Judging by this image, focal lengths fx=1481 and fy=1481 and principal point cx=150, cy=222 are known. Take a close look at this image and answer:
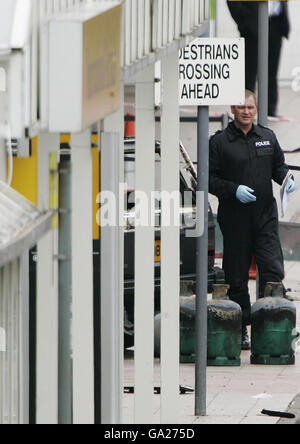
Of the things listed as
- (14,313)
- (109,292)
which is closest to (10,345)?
(14,313)

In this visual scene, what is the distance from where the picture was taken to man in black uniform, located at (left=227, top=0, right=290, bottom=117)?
61.9ft

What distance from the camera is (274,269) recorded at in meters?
12.0

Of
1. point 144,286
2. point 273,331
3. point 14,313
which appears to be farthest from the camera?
point 273,331

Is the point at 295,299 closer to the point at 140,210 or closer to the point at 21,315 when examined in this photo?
the point at 140,210

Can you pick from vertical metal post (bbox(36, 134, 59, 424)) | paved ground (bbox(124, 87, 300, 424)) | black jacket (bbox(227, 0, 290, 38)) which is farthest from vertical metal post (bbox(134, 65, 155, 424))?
black jacket (bbox(227, 0, 290, 38))

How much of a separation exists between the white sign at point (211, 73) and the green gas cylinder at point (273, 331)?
7.18 feet

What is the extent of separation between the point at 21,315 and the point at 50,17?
1.14 meters

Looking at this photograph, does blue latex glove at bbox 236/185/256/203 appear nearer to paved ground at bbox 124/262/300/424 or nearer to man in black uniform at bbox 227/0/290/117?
paved ground at bbox 124/262/300/424

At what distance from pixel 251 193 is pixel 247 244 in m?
0.43

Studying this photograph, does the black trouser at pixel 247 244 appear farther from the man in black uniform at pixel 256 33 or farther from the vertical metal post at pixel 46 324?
the man in black uniform at pixel 256 33

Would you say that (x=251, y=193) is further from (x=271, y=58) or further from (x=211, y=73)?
(x=271, y=58)

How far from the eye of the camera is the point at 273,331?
37.6 ft
